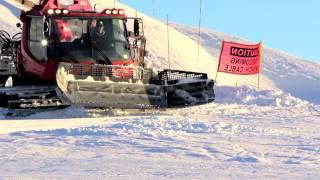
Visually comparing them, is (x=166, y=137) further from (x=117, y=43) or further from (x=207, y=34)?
(x=207, y=34)

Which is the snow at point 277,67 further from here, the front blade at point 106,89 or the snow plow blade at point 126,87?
the front blade at point 106,89

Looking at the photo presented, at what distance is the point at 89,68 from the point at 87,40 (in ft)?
3.18

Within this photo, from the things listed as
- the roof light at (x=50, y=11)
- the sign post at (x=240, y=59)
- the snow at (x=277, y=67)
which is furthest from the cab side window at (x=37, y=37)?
the snow at (x=277, y=67)

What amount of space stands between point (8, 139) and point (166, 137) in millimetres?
1912

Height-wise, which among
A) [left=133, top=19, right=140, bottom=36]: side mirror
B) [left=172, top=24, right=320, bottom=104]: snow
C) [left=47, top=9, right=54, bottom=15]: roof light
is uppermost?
[left=47, top=9, right=54, bottom=15]: roof light

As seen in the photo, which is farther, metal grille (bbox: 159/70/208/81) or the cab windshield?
metal grille (bbox: 159/70/208/81)

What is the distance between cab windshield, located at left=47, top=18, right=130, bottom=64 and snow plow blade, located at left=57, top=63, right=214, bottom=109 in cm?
60

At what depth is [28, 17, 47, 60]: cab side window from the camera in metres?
13.0

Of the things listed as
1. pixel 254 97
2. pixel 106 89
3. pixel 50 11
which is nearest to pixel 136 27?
pixel 106 89

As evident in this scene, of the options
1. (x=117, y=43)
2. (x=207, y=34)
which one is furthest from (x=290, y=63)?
(x=117, y=43)

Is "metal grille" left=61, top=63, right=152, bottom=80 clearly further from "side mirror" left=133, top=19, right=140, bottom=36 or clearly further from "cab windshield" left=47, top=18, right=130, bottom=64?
"side mirror" left=133, top=19, right=140, bottom=36

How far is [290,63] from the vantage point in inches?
2165

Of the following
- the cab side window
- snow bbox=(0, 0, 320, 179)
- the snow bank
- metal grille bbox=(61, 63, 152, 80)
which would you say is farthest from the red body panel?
the snow bank

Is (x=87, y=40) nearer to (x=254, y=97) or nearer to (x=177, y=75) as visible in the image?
(x=177, y=75)
